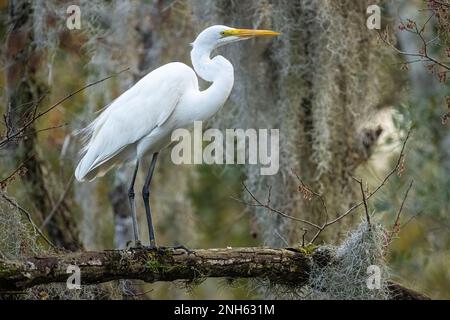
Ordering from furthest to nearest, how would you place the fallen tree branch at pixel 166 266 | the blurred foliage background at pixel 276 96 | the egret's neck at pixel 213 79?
the blurred foliage background at pixel 276 96, the egret's neck at pixel 213 79, the fallen tree branch at pixel 166 266

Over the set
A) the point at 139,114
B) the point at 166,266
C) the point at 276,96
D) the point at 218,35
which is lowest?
the point at 166,266

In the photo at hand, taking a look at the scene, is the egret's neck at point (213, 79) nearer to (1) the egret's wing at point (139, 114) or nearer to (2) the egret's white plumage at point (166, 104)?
(2) the egret's white plumage at point (166, 104)

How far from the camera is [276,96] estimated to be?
463 centimetres

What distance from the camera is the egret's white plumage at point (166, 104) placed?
3.43m

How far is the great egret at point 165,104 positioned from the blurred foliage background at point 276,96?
19.6 inches

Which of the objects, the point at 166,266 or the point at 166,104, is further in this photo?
the point at 166,104

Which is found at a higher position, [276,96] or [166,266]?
[276,96]

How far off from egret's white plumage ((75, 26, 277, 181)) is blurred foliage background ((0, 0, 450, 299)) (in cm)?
50

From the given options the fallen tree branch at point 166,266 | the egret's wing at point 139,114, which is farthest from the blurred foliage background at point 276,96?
the fallen tree branch at point 166,266

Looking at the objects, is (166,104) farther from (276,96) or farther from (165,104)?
(276,96)

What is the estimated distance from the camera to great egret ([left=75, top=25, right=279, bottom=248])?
11.3 feet

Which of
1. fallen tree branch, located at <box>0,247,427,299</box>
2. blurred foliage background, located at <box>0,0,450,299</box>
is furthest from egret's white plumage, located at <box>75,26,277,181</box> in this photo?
fallen tree branch, located at <box>0,247,427,299</box>

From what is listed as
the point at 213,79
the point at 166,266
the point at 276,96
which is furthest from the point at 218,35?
the point at 276,96
